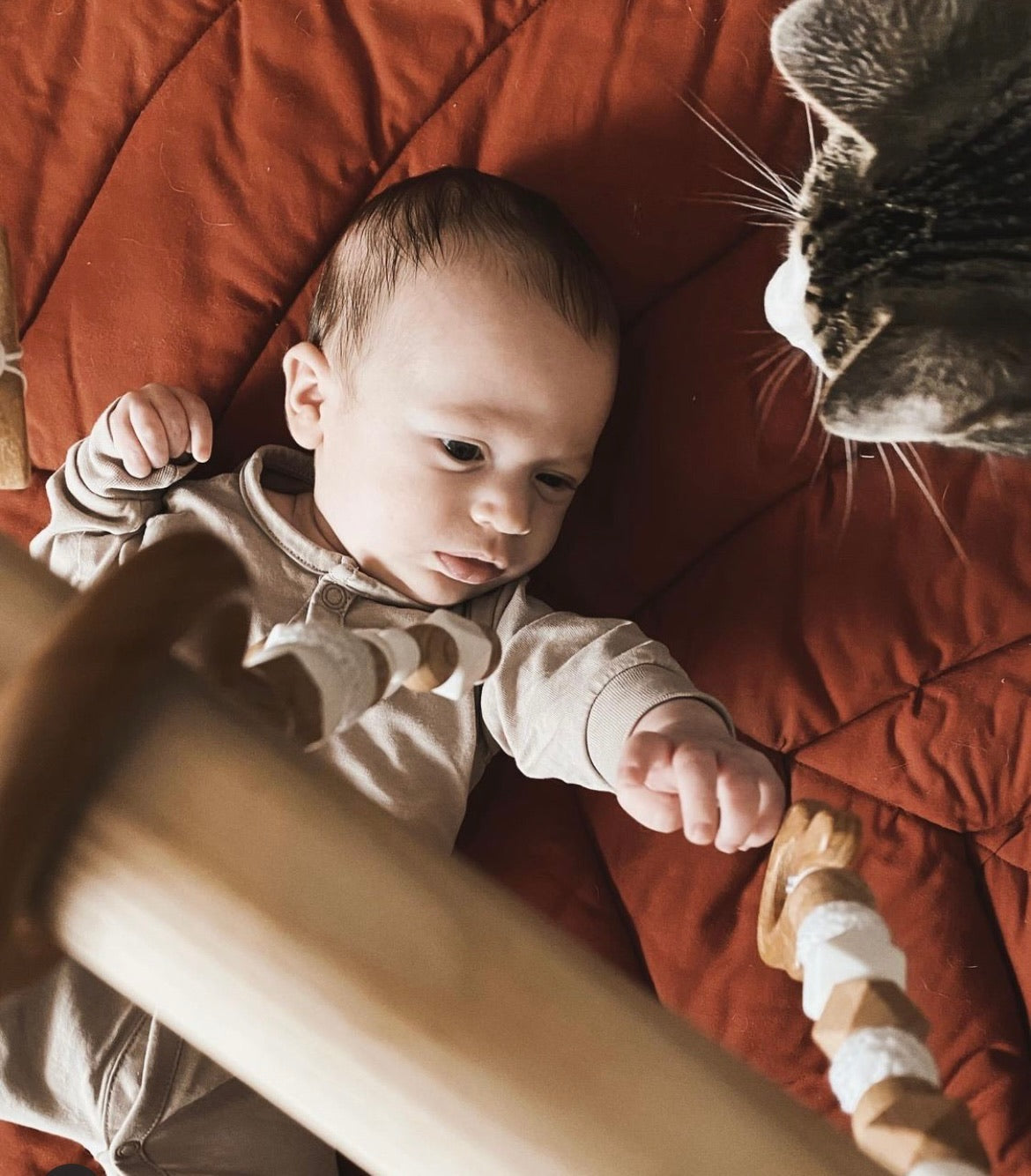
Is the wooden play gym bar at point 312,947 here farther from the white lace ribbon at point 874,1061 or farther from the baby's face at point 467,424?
the baby's face at point 467,424

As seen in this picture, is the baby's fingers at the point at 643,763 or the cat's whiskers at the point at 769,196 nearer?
the baby's fingers at the point at 643,763

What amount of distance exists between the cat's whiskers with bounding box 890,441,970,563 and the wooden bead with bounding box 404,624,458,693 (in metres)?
0.51

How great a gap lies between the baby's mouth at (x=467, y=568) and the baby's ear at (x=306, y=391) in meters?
0.16

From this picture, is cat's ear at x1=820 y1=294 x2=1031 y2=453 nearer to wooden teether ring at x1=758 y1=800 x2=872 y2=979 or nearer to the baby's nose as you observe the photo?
the baby's nose

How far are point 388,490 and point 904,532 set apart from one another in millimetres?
407

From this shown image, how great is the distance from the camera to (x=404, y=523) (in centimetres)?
83

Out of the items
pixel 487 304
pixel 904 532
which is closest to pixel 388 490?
pixel 487 304

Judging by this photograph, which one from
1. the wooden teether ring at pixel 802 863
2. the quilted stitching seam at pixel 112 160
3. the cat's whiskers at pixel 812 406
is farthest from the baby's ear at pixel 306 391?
the wooden teether ring at pixel 802 863

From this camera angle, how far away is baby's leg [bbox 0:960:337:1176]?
0.77m

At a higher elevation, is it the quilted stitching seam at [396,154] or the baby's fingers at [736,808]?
the quilted stitching seam at [396,154]

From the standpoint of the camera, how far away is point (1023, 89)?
768 mm

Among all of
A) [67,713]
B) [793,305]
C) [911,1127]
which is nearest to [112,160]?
[793,305]

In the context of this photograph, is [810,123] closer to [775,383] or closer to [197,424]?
[775,383]

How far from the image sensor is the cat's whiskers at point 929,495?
875mm
